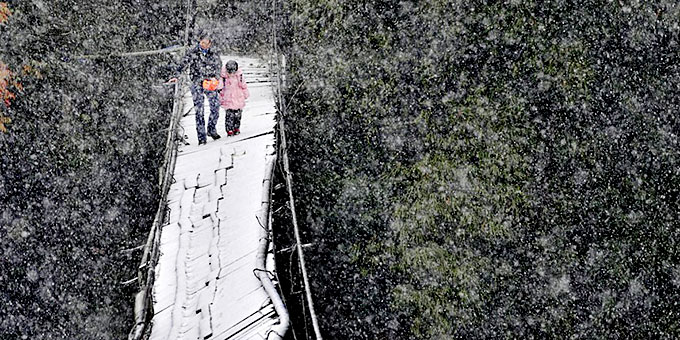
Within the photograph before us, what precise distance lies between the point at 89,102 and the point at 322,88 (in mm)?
5204

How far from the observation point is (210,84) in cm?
868

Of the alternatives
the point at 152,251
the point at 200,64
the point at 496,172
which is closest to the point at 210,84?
the point at 200,64

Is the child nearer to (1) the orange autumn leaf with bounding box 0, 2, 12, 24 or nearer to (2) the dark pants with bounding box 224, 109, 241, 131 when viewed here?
(2) the dark pants with bounding box 224, 109, 241, 131

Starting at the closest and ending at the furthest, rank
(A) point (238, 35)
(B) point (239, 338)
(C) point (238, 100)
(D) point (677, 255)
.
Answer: (B) point (239, 338) < (C) point (238, 100) < (D) point (677, 255) < (A) point (238, 35)

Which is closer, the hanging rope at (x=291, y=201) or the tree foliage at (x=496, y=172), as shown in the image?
the hanging rope at (x=291, y=201)

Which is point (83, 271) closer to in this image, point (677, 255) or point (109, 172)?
point (109, 172)

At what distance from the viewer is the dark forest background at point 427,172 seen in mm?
9930

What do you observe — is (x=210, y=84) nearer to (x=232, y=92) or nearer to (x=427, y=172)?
(x=232, y=92)

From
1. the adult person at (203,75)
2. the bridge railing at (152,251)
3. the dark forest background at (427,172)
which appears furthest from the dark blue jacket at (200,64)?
the dark forest background at (427,172)

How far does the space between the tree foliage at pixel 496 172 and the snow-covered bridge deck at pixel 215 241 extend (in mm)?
3212

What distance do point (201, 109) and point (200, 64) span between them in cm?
84

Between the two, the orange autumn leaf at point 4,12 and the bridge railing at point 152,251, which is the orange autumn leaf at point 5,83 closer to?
the orange autumn leaf at point 4,12

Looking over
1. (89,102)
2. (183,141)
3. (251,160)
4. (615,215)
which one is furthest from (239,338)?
(615,215)

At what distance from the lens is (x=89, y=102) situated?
10.9 m
